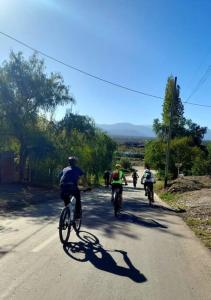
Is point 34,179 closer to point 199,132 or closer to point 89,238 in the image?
point 89,238

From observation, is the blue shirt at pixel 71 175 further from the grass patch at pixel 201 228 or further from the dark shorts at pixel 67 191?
the grass patch at pixel 201 228

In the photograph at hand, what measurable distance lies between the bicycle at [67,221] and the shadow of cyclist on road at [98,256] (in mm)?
212

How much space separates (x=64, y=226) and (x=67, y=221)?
28 cm

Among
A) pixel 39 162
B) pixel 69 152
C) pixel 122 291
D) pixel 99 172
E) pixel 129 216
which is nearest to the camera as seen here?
pixel 122 291

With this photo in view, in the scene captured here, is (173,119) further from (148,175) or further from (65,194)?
(65,194)

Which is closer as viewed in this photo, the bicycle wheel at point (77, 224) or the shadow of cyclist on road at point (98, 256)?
the shadow of cyclist on road at point (98, 256)

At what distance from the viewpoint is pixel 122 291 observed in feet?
20.1

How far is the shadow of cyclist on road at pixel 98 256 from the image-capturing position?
7.13 m

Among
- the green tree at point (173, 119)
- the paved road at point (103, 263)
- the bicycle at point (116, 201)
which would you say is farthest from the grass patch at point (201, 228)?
the green tree at point (173, 119)

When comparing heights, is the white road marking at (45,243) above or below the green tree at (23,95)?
below

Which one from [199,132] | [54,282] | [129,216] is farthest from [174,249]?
[199,132]

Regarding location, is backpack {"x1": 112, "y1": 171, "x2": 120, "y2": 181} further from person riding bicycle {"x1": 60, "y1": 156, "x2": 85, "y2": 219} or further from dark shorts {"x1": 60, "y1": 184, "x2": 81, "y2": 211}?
dark shorts {"x1": 60, "y1": 184, "x2": 81, "y2": 211}

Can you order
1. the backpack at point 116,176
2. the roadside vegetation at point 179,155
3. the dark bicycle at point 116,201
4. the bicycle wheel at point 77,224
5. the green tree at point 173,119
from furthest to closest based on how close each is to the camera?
the green tree at point 173,119 → the roadside vegetation at point 179,155 → the backpack at point 116,176 → the dark bicycle at point 116,201 → the bicycle wheel at point 77,224

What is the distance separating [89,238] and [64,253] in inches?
72.8
